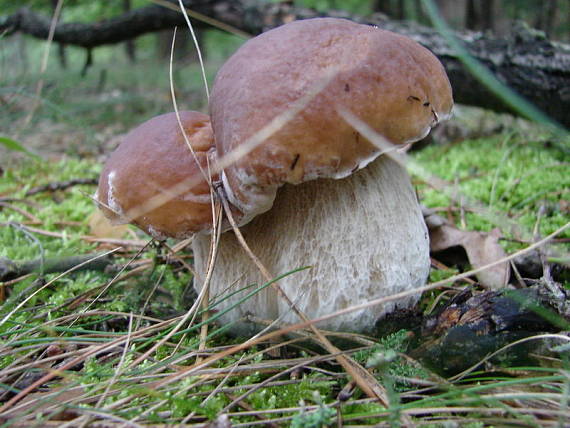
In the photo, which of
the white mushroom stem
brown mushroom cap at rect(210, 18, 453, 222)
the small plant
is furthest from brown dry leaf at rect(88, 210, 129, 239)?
the small plant

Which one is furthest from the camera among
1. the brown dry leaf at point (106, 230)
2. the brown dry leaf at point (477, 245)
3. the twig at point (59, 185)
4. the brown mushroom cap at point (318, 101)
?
the twig at point (59, 185)

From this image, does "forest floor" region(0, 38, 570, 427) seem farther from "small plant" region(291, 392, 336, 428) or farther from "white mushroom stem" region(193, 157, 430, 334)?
"white mushroom stem" region(193, 157, 430, 334)

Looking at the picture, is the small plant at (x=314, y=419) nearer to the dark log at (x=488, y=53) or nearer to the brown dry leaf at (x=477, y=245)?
the brown dry leaf at (x=477, y=245)

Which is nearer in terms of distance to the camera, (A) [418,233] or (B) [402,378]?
(B) [402,378]

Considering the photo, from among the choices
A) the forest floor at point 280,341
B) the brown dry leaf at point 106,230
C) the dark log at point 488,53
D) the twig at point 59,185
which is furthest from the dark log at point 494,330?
the twig at point 59,185

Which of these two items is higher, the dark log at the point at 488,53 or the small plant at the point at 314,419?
the dark log at the point at 488,53

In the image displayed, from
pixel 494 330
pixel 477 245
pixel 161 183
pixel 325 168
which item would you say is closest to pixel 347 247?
pixel 325 168

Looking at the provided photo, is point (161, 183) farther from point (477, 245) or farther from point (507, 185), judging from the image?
point (507, 185)

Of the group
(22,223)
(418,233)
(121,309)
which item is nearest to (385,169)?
(418,233)

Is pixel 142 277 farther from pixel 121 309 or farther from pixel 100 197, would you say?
pixel 100 197
